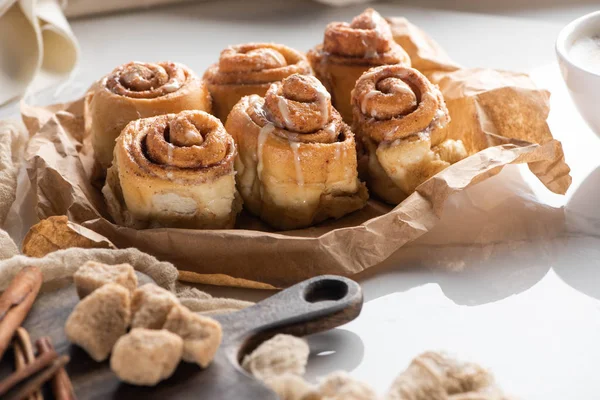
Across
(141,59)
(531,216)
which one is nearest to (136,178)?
(531,216)

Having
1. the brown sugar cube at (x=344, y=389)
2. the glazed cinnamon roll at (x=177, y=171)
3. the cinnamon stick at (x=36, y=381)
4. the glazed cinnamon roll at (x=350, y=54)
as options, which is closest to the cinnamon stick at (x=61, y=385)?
the cinnamon stick at (x=36, y=381)

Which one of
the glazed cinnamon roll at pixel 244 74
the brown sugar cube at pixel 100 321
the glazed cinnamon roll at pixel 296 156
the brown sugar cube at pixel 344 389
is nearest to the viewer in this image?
the brown sugar cube at pixel 344 389

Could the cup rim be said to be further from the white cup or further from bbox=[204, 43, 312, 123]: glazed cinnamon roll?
bbox=[204, 43, 312, 123]: glazed cinnamon roll

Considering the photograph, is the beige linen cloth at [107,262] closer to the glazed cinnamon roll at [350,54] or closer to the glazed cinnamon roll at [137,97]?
the glazed cinnamon roll at [137,97]

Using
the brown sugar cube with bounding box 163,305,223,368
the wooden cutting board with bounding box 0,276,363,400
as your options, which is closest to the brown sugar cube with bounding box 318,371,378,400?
the wooden cutting board with bounding box 0,276,363,400

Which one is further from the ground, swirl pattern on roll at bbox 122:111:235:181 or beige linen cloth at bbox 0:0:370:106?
swirl pattern on roll at bbox 122:111:235:181

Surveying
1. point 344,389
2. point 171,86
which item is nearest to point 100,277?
point 344,389
